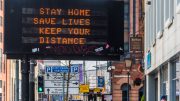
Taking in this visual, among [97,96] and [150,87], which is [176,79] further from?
Answer: [97,96]

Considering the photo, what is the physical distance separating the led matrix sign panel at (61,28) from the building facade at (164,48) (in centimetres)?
185

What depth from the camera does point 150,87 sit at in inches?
1325

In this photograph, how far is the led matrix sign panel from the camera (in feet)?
78.4

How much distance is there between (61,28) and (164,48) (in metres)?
3.78

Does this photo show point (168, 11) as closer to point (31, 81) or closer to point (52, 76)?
point (31, 81)

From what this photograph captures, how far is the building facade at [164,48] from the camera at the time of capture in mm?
20938

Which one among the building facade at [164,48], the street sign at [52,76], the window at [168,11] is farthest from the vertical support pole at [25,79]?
the street sign at [52,76]

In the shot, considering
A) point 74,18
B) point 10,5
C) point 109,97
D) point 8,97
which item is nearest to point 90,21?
point 74,18

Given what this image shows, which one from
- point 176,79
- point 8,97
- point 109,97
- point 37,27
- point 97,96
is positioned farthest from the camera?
point 8,97

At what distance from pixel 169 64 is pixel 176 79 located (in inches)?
53.1

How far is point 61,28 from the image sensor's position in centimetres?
2378

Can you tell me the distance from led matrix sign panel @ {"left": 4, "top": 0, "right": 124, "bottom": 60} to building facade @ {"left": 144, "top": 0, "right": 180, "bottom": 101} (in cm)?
185

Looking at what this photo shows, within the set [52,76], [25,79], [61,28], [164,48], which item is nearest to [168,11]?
[164,48]

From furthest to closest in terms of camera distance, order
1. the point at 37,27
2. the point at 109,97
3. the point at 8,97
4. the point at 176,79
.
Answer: the point at 8,97
the point at 109,97
the point at 37,27
the point at 176,79
